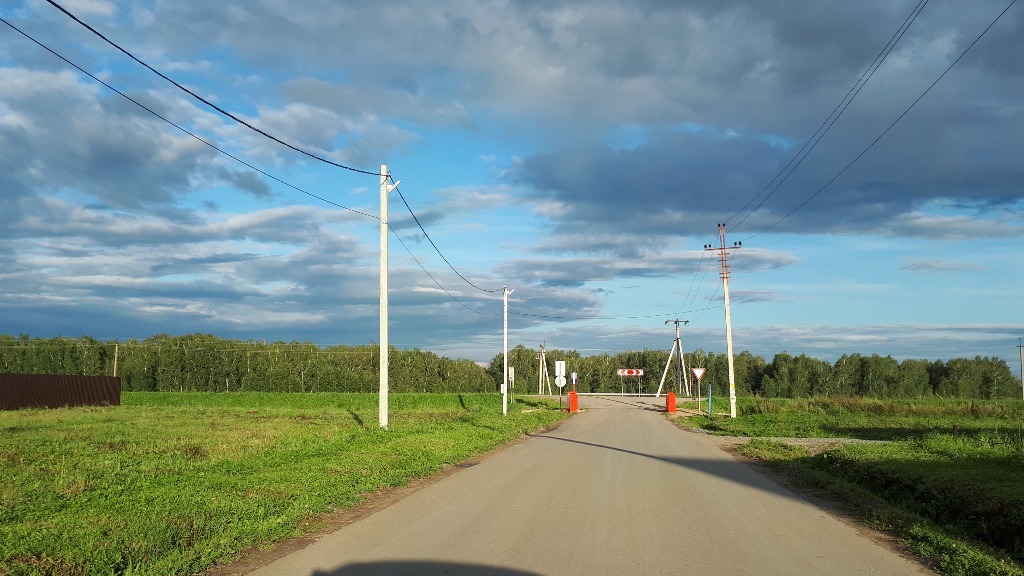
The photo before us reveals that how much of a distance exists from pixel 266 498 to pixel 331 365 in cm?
7242

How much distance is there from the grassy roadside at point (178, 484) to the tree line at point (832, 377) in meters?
72.8

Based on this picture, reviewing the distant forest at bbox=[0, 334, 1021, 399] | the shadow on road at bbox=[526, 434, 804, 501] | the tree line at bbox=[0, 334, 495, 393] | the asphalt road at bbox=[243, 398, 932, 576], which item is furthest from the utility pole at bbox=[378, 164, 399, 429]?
the tree line at bbox=[0, 334, 495, 393]

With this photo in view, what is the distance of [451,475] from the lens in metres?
15.5

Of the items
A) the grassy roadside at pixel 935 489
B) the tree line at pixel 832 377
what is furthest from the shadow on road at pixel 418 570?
the tree line at pixel 832 377

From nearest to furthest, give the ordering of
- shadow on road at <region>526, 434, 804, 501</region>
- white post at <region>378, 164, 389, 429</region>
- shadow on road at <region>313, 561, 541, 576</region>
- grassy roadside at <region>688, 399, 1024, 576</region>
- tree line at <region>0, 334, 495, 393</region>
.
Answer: shadow on road at <region>313, 561, 541, 576</region>
grassy roadside at <region>688, 399, 1024, 576</region>
shadow on road at <region>526, 434, 804, 501</region>
white post at <region>378, 164, 389, 429</region>
tree line at <region>0, 334, 495, 393</region>

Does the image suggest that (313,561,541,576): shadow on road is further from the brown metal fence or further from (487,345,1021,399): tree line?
(487,345,1021,399): tree line

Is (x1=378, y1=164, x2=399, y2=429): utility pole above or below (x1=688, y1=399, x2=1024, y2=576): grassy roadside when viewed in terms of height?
above

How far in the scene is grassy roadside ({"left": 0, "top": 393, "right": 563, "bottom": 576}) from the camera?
7.75 m

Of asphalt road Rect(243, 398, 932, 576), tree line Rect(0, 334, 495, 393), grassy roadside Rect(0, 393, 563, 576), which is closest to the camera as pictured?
asphalt road Rect(243, 398, 932, 576)

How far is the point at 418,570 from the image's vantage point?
702 centimetres

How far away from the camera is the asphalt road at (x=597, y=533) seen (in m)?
7.35

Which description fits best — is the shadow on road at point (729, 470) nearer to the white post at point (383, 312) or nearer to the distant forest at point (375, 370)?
the white post at point (383, 312)

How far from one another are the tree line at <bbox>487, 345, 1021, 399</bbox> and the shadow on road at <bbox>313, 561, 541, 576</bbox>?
84.3m

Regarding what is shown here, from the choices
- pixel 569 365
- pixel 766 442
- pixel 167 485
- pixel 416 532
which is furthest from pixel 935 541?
pixel 569 365
